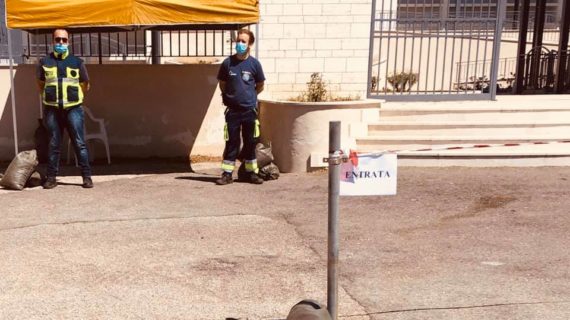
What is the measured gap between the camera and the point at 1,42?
919 centimetres

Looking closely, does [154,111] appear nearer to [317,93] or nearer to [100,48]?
[100,48]

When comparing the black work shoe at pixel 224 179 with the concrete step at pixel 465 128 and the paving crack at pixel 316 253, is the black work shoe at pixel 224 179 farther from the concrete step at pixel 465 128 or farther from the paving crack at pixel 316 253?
the concrete step at pixel 465 128

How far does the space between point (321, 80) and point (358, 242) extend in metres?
4.52

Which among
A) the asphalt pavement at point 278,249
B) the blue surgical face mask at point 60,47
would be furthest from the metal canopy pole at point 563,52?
the blue surgical face mask at point 60,47

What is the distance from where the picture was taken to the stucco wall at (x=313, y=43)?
31.0ft

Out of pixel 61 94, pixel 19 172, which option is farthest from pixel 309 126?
pixel 19 172

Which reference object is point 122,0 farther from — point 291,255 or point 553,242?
point 553,242

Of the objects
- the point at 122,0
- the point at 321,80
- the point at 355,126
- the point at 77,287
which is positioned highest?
the point at 122,0

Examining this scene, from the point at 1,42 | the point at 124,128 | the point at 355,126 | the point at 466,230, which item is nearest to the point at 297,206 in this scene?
the point at 466,230

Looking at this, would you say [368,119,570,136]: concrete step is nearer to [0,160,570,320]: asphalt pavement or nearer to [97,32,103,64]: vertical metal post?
[0,160,570,320]: asphalt pavement

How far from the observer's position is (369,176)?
3504 mm

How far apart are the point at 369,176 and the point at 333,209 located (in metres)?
0.29

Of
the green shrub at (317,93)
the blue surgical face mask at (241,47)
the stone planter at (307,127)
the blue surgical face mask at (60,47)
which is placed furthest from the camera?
the green shrub at (317,93)

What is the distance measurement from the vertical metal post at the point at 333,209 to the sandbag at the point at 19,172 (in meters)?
5.28
